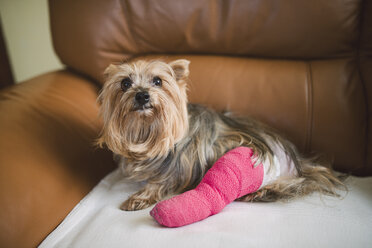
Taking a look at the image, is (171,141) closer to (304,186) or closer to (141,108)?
(141,108)

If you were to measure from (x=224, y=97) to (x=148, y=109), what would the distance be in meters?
0.51

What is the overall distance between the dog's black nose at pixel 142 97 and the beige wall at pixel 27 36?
172 cm

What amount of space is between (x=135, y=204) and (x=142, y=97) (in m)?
0.43

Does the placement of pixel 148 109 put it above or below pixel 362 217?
above

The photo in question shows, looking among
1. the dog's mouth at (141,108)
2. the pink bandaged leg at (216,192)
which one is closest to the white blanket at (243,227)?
the pink bandaged leg at (216,192)

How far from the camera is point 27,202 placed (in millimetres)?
1025

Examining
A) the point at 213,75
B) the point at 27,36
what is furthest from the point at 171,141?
the point at 27,36

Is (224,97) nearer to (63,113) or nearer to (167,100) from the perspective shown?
(167,100)

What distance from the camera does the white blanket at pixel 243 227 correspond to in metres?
0.92

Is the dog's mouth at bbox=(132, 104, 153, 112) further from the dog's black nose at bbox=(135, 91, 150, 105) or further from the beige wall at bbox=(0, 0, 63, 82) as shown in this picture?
the beige wall at bbox=(0, 0, 63, 82)

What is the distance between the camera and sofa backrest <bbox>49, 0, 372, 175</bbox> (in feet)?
4.50

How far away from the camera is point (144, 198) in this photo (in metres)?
1.24

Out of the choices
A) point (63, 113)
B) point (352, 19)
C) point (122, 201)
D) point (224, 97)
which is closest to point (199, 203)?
point (122, 201)

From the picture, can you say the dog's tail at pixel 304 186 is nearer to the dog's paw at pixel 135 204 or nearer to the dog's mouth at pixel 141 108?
the dog's paw at pixel 135 204
